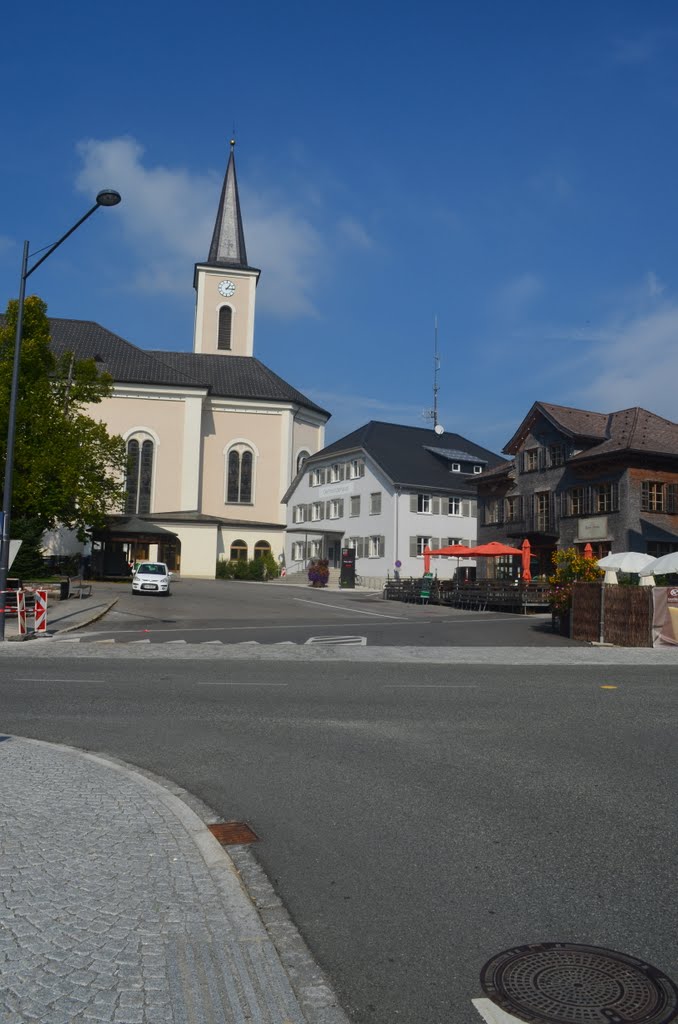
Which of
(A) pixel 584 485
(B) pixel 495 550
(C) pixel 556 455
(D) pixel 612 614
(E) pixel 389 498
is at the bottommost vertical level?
(D) pixel 612 614

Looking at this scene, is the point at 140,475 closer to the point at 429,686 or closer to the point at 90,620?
the point at 90,620

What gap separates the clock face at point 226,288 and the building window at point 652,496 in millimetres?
50554

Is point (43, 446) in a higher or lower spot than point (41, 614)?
higher

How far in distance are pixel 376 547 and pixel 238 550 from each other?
53.1 feet

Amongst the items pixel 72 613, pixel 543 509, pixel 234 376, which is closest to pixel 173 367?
pixel 234 376

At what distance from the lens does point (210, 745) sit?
27.5ft

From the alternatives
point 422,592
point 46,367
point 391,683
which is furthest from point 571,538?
point 391,683

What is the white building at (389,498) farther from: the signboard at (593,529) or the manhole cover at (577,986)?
the manhole cover at (577,986)

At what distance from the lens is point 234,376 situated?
74812mm

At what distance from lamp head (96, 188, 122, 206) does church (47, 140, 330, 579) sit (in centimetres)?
4226

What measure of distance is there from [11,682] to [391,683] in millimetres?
5572

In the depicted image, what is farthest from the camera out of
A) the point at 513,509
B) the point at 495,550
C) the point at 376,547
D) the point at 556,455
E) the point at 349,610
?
the point at 376,547

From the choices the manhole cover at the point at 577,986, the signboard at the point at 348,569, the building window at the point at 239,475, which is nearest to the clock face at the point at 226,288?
the building window at the point at 239,475

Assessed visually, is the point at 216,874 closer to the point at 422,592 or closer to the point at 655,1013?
the point at 655,1013
